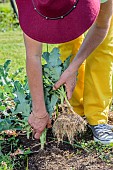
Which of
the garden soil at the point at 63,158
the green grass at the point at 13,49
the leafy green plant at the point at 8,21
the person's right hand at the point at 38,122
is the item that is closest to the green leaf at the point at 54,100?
the person's right hand at the point at 38,122

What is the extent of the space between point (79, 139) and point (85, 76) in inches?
17.7

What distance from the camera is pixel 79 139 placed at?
3.20 m

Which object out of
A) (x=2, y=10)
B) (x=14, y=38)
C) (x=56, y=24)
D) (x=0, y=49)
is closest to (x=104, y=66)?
(x=56, y=24)

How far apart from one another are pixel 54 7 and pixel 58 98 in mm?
959

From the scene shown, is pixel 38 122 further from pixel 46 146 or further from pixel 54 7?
pixel 54 7

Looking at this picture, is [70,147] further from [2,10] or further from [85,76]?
[2,10]

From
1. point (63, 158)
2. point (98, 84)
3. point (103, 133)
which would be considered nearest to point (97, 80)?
point (98, 84)

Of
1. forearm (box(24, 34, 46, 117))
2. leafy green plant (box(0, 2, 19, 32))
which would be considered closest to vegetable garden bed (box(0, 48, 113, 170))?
forearm (box(24, 34, 46, 117))

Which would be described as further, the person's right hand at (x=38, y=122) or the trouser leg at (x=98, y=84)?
the trouser leg at (x=98, y=84)

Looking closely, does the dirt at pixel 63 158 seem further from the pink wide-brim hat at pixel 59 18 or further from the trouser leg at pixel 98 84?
the pink wide-brim hat at pixel 59 18

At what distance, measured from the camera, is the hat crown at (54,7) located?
2186mm

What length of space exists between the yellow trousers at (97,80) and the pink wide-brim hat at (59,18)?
0.97 m

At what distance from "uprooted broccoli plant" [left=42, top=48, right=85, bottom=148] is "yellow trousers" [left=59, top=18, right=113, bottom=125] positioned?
10.7 inches

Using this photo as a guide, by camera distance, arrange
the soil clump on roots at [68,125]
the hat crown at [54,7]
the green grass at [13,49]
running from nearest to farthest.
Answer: the hat crown at [54,7] → the soil clump on roots at [68,125] → the green grass at [13,49]
